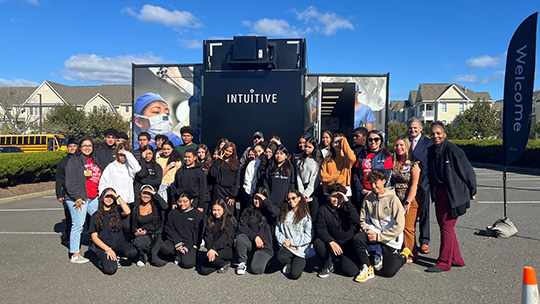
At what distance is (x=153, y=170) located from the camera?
198 inches

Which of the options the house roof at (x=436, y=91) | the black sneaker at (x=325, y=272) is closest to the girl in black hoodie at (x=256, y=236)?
the black sneaker at (x=325, y=272)

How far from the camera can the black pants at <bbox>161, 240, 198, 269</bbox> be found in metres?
4.32

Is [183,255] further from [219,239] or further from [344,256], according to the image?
[344,256]

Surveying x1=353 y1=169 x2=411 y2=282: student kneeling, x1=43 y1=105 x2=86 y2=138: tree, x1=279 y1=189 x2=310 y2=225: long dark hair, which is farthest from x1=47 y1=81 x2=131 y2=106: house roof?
x1=353 y1=169 x2=411 y2=282: student kneeling

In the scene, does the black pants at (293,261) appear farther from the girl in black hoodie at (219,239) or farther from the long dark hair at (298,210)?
the girl in black hoodie at (219,239)

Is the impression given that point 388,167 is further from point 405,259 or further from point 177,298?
point 177,298

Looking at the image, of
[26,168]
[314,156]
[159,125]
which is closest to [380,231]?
[314,156]

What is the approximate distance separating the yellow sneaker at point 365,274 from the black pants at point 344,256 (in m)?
0.07

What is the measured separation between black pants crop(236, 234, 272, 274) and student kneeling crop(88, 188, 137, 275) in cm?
125

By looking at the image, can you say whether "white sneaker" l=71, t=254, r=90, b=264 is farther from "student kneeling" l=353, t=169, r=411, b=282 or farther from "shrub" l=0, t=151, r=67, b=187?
"shrub" l=0, t=151, r=67, b=187

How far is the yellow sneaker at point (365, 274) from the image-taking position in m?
3.91

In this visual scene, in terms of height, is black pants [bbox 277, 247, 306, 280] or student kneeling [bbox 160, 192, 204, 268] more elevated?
student kneeling [bbox 160, 192, 204, 268]

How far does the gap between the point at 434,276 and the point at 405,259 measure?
36cm

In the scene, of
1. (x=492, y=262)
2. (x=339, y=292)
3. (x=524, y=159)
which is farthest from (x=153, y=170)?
(x=524, y=159)
